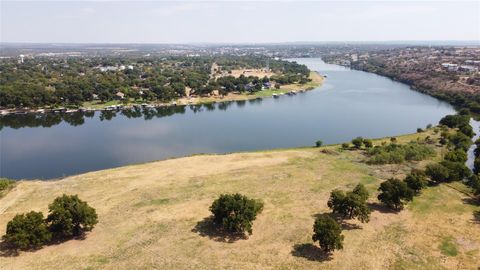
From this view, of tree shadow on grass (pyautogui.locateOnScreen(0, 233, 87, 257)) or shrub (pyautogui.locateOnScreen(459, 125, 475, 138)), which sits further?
shrub (pyautogui.locateOnScreen(459, 125, 475, 138))

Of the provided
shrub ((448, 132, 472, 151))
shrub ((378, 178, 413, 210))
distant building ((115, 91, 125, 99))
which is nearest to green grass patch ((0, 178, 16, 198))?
shrub ((378, 178, 413, 210))

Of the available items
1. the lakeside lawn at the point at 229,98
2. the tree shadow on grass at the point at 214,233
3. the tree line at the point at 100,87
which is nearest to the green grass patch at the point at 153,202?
the tree shadow on grass at the point at 214,233

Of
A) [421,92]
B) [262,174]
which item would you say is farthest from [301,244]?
[421,92]

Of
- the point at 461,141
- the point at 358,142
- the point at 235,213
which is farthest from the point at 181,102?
the point at 235,213

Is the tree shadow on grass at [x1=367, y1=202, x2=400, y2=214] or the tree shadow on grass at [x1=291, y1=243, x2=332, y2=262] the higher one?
the tree shadow on grass at [x1=291, y1=243, x2=332, y2=262]

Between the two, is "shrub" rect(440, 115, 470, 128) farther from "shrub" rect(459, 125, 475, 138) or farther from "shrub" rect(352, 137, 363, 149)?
"shrub" rect(352, 137, 363, 149)

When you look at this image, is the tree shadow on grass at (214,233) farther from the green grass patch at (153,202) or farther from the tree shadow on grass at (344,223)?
the tree shadow on grass at (344,223)

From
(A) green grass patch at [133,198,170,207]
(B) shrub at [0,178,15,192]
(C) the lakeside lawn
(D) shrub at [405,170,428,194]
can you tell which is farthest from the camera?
(C) the lakeside lawn
